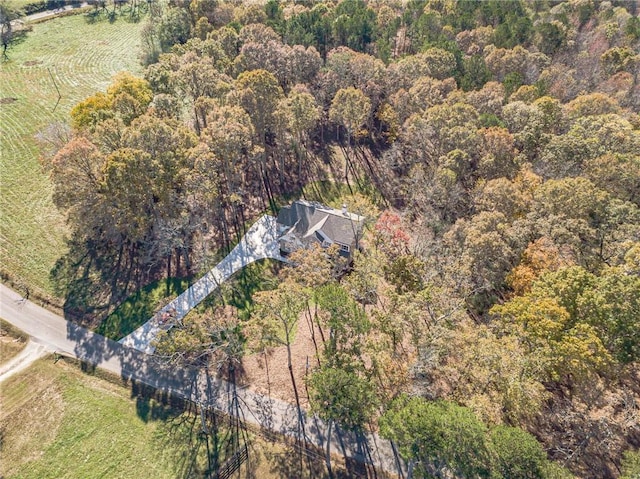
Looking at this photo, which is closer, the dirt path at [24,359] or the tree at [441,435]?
the tree at [441,435]

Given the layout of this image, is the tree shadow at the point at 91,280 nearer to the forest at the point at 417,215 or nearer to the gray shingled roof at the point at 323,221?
the forest at the point at 417,215

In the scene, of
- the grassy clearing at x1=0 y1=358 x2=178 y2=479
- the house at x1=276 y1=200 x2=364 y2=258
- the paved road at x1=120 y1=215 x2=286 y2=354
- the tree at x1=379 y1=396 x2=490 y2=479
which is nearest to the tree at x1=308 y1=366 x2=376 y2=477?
the tree at x1=379 y1=396 x2=490 y2=479

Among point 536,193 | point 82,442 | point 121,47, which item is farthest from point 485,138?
point 121,47

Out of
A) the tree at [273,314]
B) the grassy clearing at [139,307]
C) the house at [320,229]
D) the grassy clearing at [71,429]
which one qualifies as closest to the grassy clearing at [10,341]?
the grassy clearing at [71,429]

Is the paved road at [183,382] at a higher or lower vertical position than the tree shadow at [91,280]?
lower

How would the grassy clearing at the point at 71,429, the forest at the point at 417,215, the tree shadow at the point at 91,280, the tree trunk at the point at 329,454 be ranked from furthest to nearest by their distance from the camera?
the tree shadow at the point at 91,280
the tree trunk at the point at 329,454
the grassy clearing at the point at 71,429
the forest at the point at 417,215

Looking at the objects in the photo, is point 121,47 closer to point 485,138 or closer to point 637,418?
point 485,138
